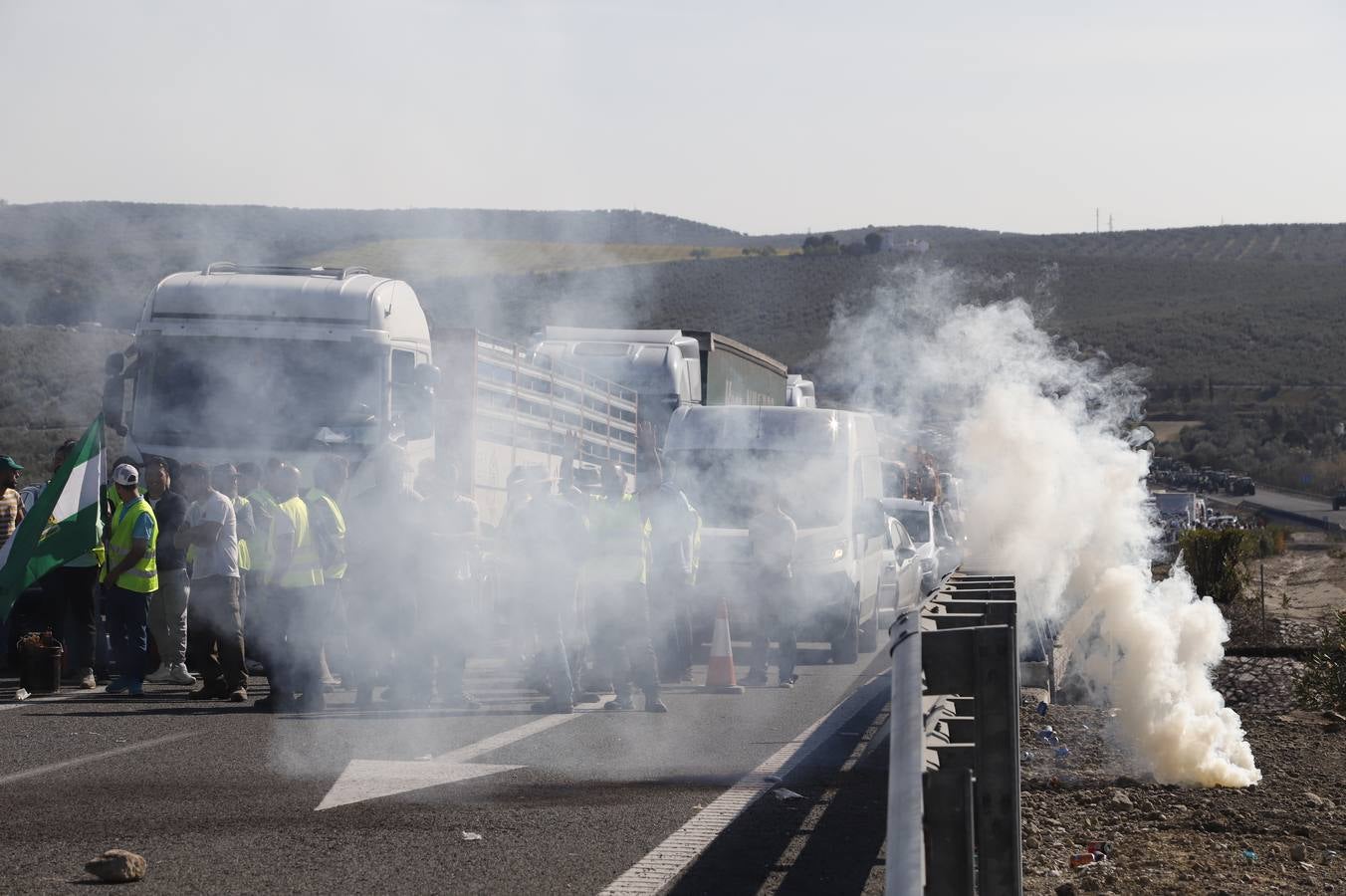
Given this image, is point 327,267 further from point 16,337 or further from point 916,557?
point 16,337

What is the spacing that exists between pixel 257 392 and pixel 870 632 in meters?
7.25

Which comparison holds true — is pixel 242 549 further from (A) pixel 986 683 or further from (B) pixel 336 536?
(A) pixel 986 683

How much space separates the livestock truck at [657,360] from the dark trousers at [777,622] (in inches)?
Result: 218

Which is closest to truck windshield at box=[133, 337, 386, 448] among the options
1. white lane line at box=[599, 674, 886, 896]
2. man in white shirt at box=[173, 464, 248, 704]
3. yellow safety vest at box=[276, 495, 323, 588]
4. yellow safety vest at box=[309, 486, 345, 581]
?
man in white shirt at box=[173, 464, 248, 704]

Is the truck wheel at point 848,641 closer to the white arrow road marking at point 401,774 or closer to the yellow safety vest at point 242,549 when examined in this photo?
the yellow safety vest at point 242,549

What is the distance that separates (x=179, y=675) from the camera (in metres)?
13.0

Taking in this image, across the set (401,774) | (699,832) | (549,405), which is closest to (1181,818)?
(699,832)

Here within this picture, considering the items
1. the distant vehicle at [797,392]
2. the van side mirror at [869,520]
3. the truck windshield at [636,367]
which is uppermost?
the distant vehicle at [797,392]

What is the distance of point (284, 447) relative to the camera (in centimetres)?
1410

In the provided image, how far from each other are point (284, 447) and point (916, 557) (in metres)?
9.56

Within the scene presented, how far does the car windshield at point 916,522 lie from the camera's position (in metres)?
22.5

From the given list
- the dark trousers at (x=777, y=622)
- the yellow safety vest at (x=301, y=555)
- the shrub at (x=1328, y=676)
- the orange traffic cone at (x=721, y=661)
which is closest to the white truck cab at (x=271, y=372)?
the yellow safety vest at (x=301, y=555)

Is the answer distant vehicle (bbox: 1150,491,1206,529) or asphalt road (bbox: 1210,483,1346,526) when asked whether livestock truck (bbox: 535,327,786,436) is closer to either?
distant vehicle (bbox: 1150,491,1206,529)

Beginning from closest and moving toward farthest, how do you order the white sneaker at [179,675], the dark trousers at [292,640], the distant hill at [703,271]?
the dark trousers at [292,640], the white sneaker at [179,675], the distant hill at [703,271]
